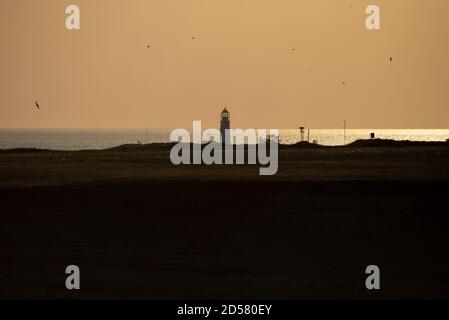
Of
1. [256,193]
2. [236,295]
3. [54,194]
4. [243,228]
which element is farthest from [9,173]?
[236,295]

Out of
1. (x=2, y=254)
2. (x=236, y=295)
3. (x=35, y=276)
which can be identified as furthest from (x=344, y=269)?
(x=2, y=254)

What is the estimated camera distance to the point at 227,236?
85.7 feet

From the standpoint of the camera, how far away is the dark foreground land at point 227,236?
2042 cm

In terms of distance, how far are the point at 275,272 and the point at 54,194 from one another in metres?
12.0

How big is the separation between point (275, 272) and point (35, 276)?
5770mm

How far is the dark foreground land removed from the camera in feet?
67.0

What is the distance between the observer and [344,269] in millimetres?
22250

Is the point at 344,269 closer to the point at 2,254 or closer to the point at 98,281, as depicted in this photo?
the point at 98,281

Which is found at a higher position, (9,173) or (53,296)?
(9,173)
